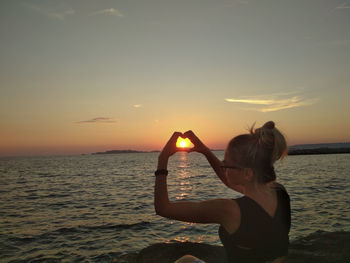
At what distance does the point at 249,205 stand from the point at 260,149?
0.54 m

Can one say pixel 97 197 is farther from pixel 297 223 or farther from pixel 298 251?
pixel 298 251

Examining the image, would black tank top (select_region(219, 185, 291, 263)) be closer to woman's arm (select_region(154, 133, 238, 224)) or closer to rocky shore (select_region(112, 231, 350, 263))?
woman's arm (select_region(154, 133, 238, 224))

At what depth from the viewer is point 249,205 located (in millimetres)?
2502

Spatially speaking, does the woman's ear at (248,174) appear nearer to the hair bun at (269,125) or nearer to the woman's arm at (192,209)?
the woman's arm at (192,209)

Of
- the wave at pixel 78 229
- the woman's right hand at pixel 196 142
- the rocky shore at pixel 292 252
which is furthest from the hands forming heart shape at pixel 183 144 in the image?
the wave at pixel 78 229

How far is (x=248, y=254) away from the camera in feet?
8.21

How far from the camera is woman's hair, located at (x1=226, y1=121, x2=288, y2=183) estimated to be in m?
2.62

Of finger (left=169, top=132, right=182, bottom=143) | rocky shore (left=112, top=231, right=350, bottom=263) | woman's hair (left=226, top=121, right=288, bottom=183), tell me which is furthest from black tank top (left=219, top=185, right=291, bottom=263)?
rocky shore (left=112, top=231, right=350, bottom=263)

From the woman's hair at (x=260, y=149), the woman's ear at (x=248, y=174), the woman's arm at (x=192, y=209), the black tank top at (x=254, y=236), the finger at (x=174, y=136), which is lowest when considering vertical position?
the black tank top at (x=254, y=236)

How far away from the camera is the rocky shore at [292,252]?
7.33m

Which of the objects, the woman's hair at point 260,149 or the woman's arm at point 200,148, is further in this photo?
the woman's arm at point 200,148

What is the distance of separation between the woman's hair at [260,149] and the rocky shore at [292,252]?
18.6 feet

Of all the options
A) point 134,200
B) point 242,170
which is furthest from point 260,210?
point 134,200

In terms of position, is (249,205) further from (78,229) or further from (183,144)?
(78,229)
